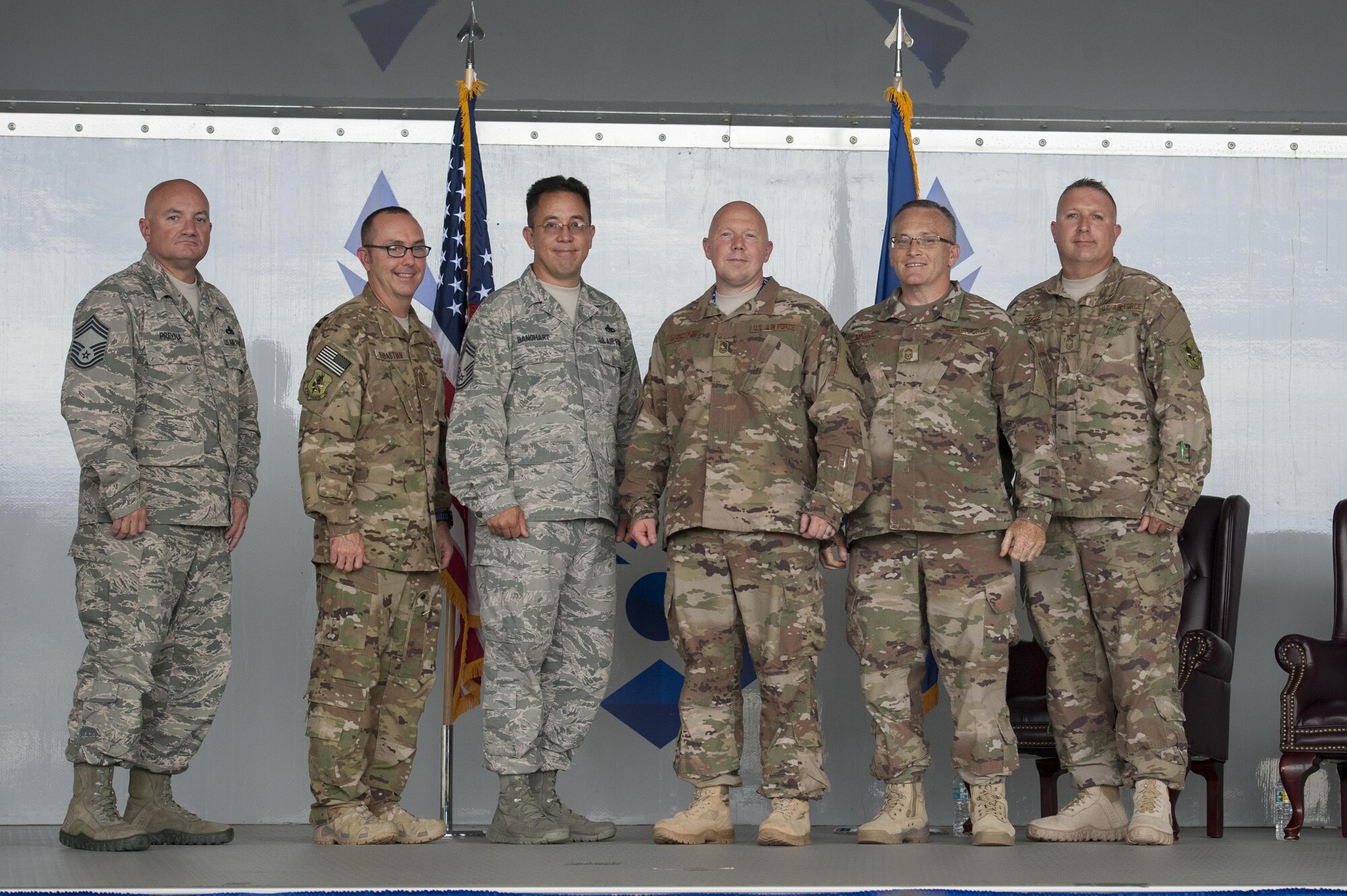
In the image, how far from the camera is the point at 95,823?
3496 millimetres

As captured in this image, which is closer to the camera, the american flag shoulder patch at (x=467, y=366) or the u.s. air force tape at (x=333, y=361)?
the u.s. air force tape at (x=333, y=361)

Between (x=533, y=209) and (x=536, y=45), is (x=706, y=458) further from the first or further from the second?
(x=536, y=45)

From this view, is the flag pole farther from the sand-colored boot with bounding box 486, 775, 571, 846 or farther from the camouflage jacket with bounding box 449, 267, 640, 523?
the camouflage jacket with bounding box 449, 267, 640, 523

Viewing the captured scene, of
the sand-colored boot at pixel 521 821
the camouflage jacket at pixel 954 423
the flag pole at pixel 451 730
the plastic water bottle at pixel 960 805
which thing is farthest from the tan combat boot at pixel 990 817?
the flag pole at pixel 451 730

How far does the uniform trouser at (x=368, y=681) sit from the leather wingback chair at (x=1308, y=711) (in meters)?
2.52

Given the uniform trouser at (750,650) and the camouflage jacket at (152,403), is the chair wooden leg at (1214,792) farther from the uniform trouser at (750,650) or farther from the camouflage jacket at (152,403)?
the camouflage jacket at (152,403)

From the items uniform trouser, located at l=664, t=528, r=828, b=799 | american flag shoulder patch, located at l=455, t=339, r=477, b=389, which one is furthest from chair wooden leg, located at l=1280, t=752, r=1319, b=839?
american flag shoulder patch, located at l=455, t=339, r=477, b=389

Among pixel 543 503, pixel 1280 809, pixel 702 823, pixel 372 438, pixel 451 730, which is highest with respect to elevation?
pixel 372 438

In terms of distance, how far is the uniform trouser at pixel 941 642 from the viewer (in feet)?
12.1

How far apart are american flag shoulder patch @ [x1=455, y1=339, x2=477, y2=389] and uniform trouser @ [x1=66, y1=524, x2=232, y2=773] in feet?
2.58

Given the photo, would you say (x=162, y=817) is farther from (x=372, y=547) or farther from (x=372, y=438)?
(x=372, y=438)

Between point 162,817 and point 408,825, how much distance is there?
2.15ft

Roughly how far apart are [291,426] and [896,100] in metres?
2.31

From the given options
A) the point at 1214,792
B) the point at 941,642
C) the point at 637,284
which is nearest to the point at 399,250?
the point at 637,284
